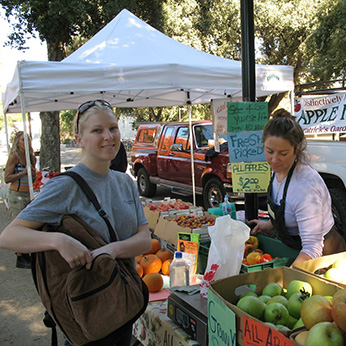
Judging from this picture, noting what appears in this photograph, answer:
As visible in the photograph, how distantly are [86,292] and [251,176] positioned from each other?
2364mm

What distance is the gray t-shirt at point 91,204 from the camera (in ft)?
5.08

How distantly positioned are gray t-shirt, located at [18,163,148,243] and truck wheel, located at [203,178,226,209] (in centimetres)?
638

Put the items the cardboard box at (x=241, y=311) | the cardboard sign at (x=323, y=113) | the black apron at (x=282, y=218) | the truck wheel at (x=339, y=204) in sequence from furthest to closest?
the cardboard sign at (x=323, y=113) → the truck wheel at (x=339, y=204) → the black apron at (x=282, y=218) → the cardboard box at (x=241, y=311)

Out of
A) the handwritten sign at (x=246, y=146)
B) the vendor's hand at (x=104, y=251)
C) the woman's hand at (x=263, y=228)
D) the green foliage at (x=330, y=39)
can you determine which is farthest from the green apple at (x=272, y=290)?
the green foliage at (x=330, y=39)

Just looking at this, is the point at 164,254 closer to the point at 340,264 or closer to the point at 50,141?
the point at 340,264

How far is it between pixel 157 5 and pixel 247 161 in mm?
11940

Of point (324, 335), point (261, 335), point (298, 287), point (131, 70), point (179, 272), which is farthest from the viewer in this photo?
point (131, 70)

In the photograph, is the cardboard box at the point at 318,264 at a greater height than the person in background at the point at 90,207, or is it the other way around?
the person in background at the point at 90,207

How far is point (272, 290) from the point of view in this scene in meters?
1.80

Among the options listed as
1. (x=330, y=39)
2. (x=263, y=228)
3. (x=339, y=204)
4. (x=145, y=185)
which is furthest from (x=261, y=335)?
(x=330, y=39)

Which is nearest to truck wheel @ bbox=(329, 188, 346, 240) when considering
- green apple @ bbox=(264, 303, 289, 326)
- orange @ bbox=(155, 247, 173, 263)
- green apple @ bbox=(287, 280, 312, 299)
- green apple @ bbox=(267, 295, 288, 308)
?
orange @ bbox=(155, 247, 173, 263)

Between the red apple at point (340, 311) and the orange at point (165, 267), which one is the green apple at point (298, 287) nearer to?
the red apple at point (340, 311)

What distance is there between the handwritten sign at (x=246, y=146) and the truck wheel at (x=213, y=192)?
4607 mm

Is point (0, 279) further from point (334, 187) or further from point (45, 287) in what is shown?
point (334, 187)
